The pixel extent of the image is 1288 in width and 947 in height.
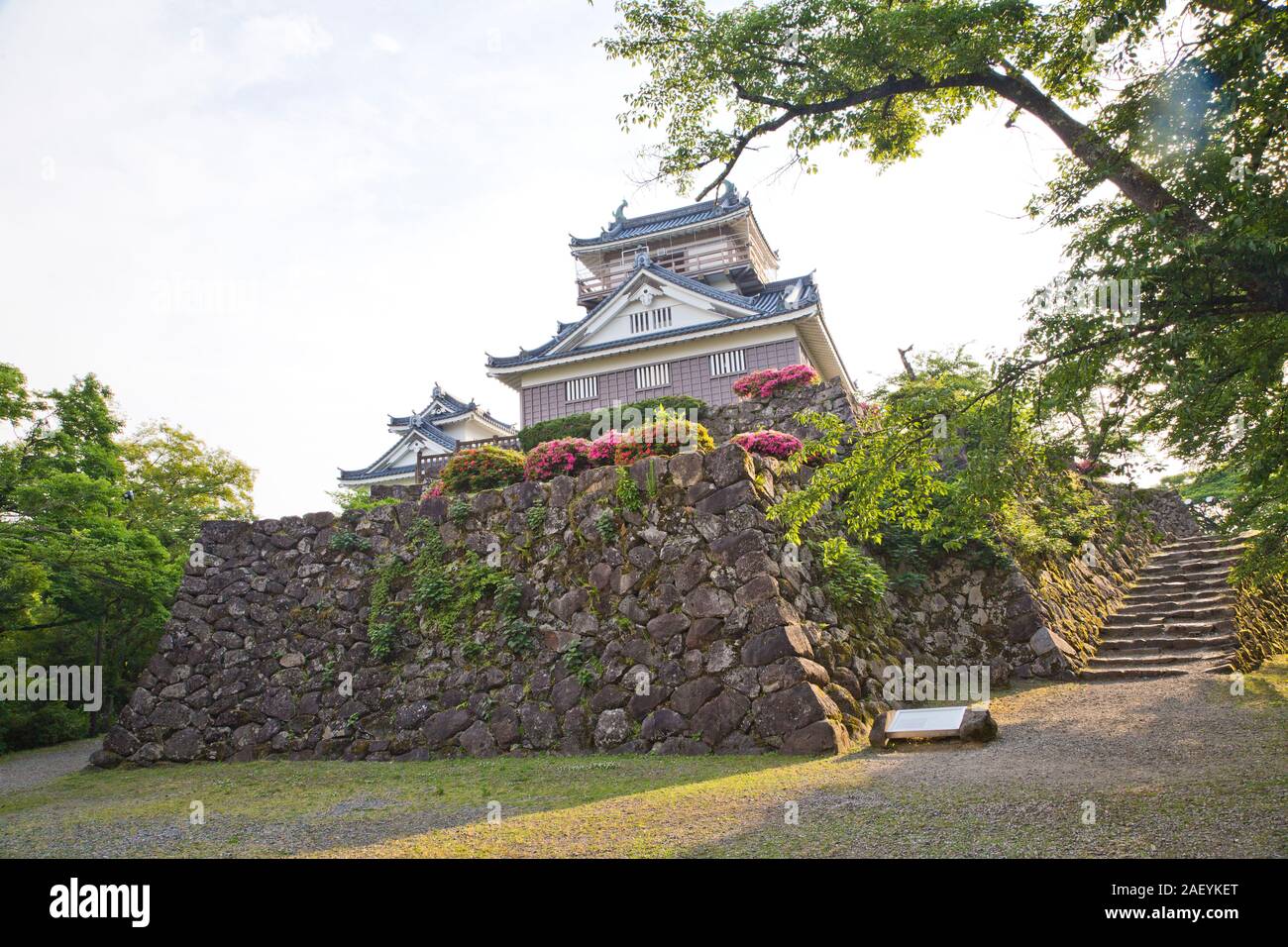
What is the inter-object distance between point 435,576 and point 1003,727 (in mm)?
8323

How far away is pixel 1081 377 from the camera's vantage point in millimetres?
6547

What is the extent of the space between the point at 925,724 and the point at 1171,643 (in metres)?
6.29

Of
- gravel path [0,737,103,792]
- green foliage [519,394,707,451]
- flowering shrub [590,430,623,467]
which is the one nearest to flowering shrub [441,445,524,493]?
flowering shrub [590,430,623,467]

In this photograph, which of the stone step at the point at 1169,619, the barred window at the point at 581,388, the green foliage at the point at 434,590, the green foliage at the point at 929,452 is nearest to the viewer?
the green foliage at the point at 929,452

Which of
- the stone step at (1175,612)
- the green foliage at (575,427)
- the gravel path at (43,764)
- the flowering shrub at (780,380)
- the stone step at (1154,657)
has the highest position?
the flowering shrub at (780,380)

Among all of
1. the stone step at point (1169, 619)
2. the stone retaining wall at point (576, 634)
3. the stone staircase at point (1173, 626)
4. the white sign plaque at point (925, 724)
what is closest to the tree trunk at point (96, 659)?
the stone retaining wall at point (576, 634)

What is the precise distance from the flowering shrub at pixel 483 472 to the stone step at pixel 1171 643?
10.5 metres

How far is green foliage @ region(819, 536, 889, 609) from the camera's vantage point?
11250 mm

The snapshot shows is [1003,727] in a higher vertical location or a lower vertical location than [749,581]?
lower

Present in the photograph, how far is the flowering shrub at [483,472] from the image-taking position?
47.0 feet

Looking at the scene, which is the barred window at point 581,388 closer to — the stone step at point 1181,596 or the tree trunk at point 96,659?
the tree trunk at point 96,659

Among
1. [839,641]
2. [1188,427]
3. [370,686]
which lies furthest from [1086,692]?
[370,686]

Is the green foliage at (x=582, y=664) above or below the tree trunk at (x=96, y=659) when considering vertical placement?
above
